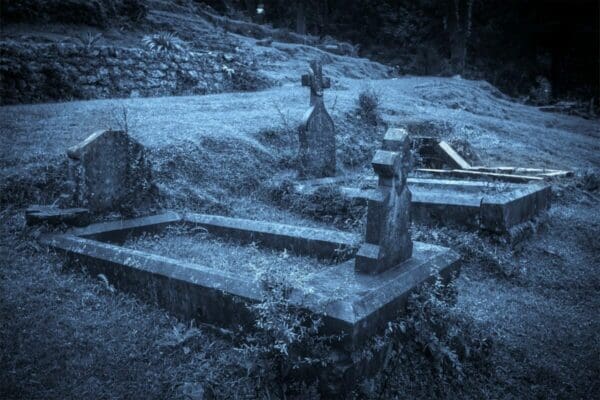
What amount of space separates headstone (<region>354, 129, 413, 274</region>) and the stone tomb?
0.10 m

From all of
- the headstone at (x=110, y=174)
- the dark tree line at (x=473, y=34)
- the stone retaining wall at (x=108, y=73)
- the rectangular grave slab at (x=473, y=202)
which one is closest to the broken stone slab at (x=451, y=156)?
the rectangular grave slab at (x=473, y=202)

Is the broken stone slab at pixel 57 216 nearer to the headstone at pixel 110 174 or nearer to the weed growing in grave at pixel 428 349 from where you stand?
the headstone at pixel 110 174

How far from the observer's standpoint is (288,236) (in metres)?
4.80

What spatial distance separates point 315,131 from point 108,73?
23.4 feet

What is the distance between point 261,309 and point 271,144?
5.90 metres

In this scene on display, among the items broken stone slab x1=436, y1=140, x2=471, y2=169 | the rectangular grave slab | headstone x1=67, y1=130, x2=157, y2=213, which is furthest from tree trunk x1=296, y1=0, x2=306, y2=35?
headstone x1=67, y1=130, x2=157, y2=213

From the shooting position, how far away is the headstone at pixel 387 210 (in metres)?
3.44

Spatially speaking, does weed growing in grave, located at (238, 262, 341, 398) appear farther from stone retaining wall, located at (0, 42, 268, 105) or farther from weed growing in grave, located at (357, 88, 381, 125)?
stone retaining wall, located at (0, 42, 268, 105)

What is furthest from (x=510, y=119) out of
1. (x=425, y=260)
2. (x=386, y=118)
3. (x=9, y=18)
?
(x=9, y=18)

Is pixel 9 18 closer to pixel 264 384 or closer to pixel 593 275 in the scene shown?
pixel 264 384

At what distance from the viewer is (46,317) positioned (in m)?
3.59

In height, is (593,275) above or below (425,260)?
below

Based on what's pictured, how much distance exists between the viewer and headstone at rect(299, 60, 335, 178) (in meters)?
7.13

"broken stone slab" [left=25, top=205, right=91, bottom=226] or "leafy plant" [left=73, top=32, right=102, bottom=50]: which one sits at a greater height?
"leafy plant" [left=73, top=32, right=102, bottom=50]
